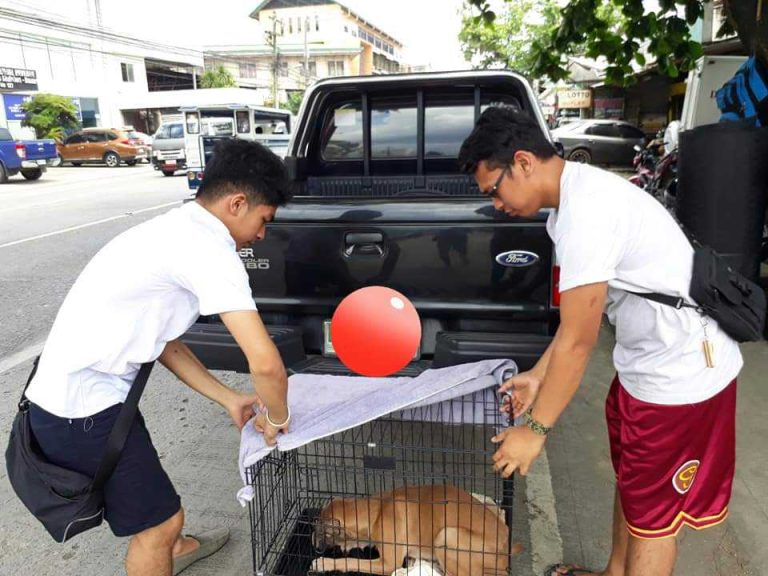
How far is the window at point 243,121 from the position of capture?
19406 mm

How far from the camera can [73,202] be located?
13.6 metres

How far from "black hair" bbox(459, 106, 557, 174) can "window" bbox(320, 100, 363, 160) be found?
3040 mm

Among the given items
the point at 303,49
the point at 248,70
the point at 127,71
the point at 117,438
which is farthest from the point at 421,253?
the point at 303,49

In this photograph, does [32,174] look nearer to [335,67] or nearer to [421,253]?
[421,253]

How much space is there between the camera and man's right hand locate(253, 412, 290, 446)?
5.66 ft

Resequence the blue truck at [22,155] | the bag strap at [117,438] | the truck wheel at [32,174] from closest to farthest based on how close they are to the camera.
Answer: the bag strap at [117,438]
the blue truck at [22,155]
the truck wheel at [32,174]

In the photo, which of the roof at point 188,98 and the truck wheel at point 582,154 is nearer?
the truck wheel at point 582,154

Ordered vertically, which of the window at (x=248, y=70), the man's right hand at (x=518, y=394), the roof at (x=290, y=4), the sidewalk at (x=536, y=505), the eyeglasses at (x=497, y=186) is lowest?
the sidewalk at (x=536, y=505)

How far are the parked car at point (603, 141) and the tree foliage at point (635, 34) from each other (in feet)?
40.1

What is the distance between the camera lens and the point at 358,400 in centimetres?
185

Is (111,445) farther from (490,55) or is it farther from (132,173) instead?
(490,55)

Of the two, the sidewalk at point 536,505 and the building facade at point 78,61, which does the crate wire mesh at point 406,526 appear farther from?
the building facade at point 78,61

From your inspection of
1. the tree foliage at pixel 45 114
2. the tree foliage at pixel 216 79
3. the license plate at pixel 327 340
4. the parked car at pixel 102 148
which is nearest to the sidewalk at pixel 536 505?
the license plate at pixel 327 340

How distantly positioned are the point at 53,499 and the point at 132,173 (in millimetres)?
22220
